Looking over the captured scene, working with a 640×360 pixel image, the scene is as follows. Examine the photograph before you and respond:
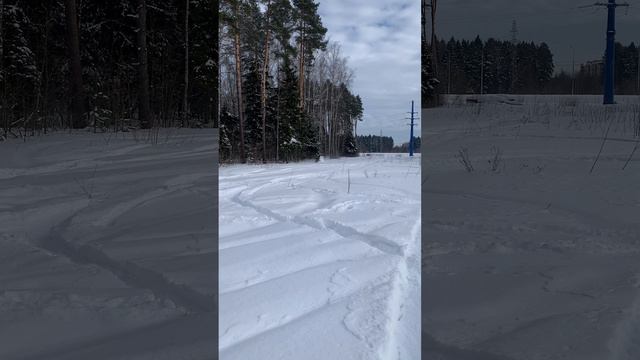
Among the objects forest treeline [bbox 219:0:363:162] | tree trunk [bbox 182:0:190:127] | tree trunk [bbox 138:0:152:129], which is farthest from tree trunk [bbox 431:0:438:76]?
tree trunk [bbox 138:0:152:129]

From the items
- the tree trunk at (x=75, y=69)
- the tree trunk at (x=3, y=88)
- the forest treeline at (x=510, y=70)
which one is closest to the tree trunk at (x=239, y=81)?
the forest treeline at (x=510, y=70)

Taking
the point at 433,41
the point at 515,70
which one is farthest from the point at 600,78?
the point at 433,41

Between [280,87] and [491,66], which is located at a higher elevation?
[491,66]

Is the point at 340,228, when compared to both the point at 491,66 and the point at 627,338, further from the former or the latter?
the point at 491,66

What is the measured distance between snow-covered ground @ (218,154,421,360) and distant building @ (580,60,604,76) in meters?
0.85

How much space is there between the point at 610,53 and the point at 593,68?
3.6 inches

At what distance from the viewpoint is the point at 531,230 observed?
118 centimetres

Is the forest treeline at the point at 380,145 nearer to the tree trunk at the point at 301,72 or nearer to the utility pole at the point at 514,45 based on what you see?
the tree trunk at the point at 301,72

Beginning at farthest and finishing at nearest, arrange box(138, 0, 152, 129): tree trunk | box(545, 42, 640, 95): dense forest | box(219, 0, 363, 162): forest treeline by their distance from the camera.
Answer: box(138, 0, 152, 129): tree trunk, box(545, 42, 640, 95): dense forest, box(219, 0, 363, 162): forest treeline

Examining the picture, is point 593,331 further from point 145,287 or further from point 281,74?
point 145,287

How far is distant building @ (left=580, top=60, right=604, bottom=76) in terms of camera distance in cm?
143

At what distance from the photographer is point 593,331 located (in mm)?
858

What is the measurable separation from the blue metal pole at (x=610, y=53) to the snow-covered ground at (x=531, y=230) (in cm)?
7

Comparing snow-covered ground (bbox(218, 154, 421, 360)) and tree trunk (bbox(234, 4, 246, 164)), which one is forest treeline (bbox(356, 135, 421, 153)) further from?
tree trunk (bbox(234, 4, 246, 164))
